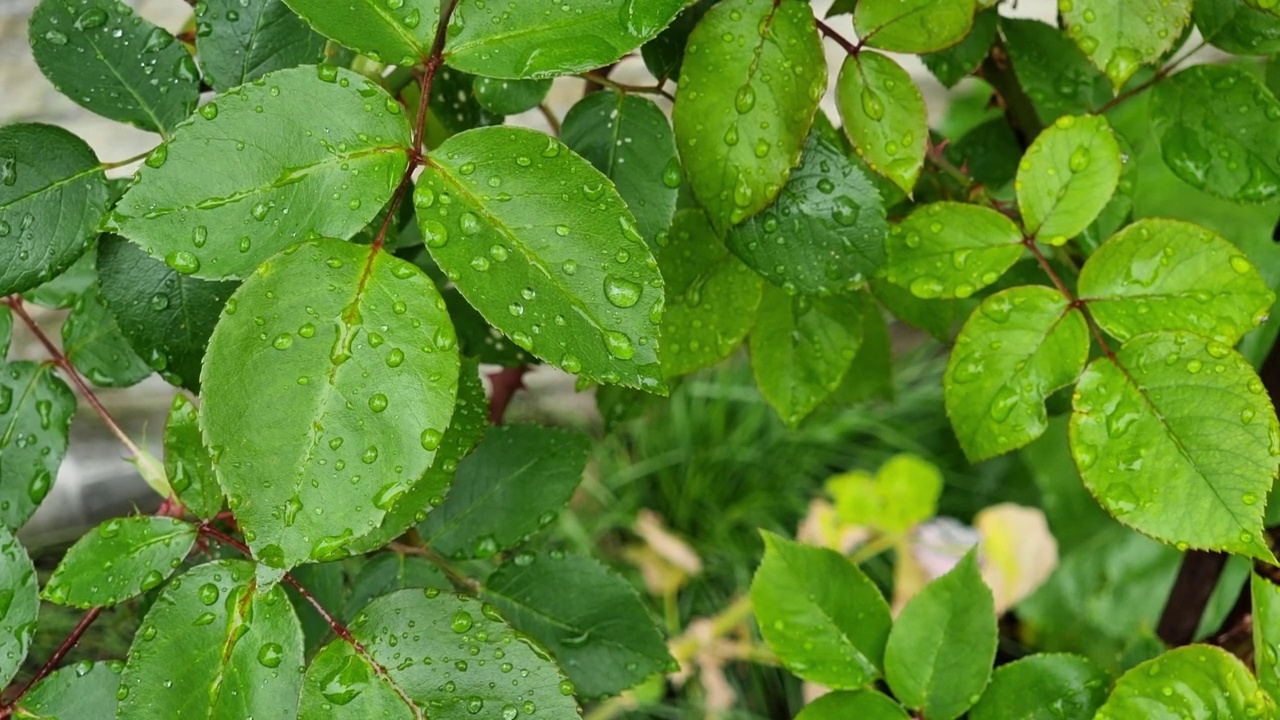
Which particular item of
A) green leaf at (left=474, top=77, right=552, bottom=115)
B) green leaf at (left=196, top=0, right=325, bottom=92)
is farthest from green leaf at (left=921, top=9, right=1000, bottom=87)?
green leaf at (left=196, top=0, right=325, bottom=92)

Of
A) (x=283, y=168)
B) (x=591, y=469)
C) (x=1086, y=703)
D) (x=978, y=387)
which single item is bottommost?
(x=591, y=469)

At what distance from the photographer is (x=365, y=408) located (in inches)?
12.2

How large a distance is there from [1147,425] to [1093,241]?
19cm

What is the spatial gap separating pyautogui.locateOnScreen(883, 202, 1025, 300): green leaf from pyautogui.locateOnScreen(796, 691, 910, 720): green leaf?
Result: 210 millimetres

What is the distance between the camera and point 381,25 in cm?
36

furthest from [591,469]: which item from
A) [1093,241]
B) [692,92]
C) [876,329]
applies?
[692,92]

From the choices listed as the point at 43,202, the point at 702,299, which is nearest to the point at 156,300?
the point at 43,202

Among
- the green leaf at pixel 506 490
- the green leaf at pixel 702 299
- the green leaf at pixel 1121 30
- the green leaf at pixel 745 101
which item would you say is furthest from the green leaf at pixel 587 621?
the green leaf at pixel 1121 30

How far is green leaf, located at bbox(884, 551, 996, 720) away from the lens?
47 centimetres

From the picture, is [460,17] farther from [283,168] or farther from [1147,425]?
[1147,425]

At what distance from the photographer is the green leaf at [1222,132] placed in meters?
0.48

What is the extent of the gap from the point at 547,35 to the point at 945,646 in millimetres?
358

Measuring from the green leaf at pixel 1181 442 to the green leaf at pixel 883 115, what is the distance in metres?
0.13

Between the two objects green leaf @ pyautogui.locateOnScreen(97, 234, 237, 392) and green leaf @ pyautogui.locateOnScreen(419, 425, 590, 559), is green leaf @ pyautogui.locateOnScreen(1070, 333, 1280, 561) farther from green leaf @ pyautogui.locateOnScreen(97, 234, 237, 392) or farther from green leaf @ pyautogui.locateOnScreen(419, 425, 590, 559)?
green leaf @ pyautogui.locateOnScreen(97, 234, 237, 392)
